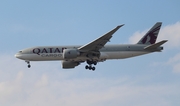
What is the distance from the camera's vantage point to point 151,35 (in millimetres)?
57812

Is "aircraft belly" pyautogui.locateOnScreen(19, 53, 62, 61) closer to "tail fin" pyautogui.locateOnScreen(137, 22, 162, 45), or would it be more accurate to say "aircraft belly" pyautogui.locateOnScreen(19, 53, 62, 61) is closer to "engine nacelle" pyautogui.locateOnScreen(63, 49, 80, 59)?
"engine nacelle" pyautogui.locateOnScreen(63, 49, 80, 59)

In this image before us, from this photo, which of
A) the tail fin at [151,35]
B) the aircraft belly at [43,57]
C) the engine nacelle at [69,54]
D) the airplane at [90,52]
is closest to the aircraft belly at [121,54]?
the airplane at [90,52]

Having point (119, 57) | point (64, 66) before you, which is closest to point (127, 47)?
point (119, 57)

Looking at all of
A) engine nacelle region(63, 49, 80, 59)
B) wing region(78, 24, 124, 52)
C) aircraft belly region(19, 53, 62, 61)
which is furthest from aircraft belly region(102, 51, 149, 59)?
aircraft belly region(19, 53, 62, 61)

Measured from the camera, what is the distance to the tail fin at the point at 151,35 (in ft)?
186

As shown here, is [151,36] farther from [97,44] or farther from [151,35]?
[97,44]

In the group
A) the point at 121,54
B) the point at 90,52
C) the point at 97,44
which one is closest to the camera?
the point at 97,44

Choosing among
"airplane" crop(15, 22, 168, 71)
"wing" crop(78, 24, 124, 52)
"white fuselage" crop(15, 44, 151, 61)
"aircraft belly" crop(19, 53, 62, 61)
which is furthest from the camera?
A: "white fuselage" crop(15, 44, 151, 61)

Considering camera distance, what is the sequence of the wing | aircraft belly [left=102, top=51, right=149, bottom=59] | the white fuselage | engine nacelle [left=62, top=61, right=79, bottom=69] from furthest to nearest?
engine nacelle [left=62, top=61, right=79, bottom=69] → aircraft belly [left=102, top=51, right=149, bottom=59] → the white fuselage → the wing

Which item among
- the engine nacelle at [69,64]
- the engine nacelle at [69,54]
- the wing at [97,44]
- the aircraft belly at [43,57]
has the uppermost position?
the wing at [97,44]

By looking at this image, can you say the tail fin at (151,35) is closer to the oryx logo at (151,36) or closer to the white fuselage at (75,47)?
the oryx logo at (151,36)

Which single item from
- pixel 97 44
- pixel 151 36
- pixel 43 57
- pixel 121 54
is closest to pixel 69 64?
pixel 43 57

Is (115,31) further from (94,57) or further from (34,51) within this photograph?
(34,51)

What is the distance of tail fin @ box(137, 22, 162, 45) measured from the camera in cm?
5669
